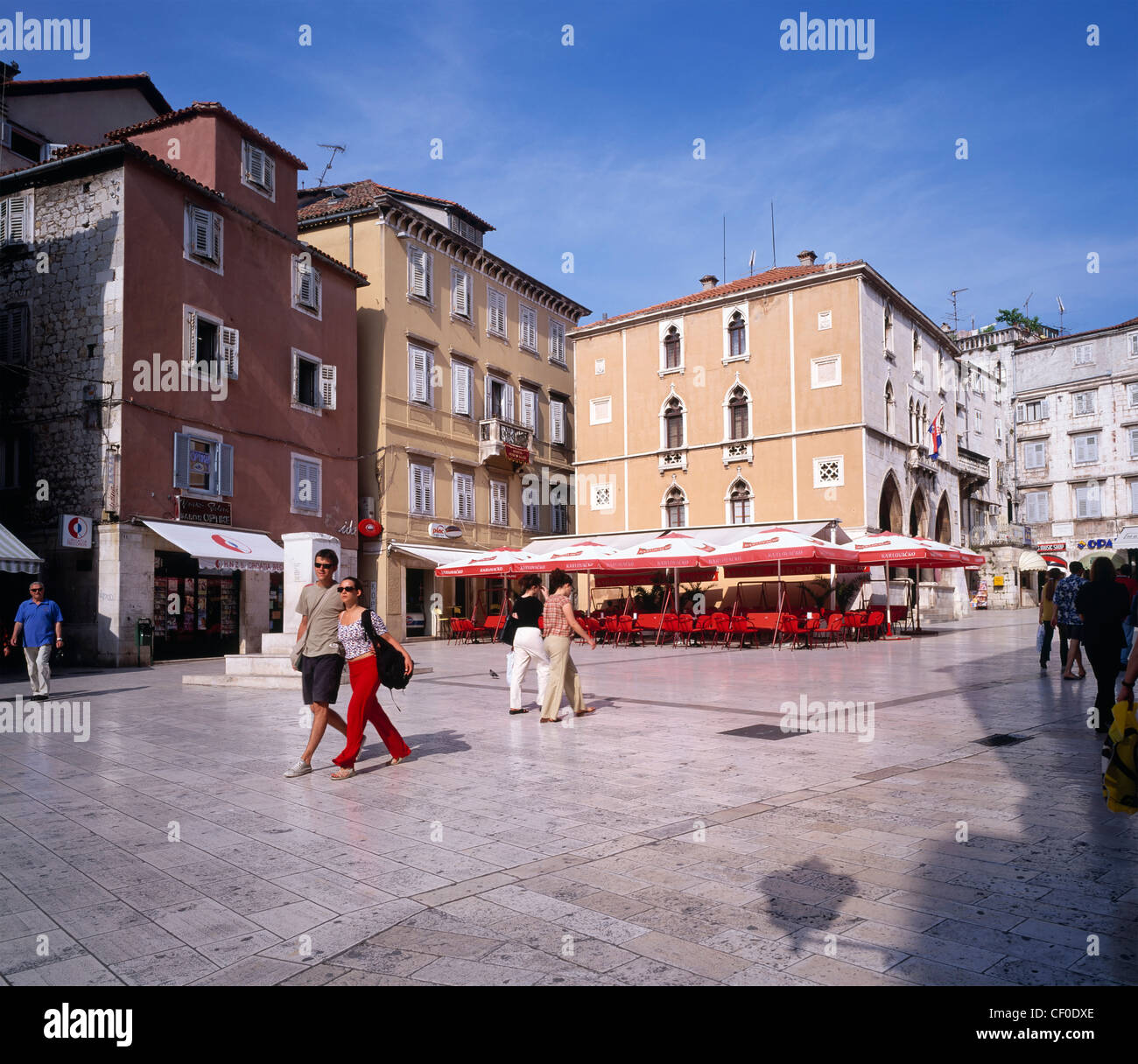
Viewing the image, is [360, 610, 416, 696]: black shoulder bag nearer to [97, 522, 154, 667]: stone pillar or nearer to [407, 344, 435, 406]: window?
[97, 522, 154, 667]: stone pillar

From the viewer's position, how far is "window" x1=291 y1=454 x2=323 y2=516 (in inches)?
1027

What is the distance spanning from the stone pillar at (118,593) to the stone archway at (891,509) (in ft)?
83.3

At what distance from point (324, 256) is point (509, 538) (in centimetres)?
1266

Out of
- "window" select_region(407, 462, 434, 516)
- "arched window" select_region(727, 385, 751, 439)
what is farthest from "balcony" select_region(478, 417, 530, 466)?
Answer: "arched window" select_region(727, 385, 751, 439)

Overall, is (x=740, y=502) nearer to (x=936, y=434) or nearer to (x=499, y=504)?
(x=499, y=504)

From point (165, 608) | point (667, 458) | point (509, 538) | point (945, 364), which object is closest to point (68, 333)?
point (165, 608)

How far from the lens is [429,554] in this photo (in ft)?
99.2

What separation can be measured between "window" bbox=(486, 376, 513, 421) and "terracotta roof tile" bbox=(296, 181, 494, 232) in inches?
251

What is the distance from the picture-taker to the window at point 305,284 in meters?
26.6

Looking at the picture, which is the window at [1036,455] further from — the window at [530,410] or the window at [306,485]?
the window at [306,485]

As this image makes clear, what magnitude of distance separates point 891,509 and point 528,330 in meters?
15.9

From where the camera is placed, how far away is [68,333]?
21453 mm

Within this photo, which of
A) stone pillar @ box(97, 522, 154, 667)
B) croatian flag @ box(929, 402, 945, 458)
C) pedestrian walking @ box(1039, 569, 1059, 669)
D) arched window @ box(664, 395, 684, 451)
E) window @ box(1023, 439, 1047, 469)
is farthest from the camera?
window @ box(1023, 439, 1047, 469)
